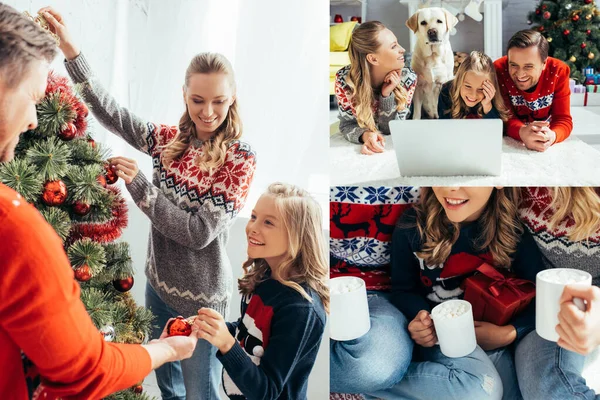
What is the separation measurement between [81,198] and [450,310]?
1053mm

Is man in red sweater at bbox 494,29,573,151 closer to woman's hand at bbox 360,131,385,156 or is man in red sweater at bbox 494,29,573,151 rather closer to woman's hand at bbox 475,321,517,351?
woman's hand at bbox 360,131,385,156

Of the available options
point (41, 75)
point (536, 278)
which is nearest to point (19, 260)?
point (41, 75)

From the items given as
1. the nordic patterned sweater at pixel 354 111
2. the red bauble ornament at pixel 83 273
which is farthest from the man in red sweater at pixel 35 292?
the nordic patterned sweater at pixel 354 111

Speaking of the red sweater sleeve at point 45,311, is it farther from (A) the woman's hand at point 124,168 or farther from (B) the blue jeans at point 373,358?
(B) the blue jeans at point 373,358

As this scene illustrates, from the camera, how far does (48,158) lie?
4.37ft

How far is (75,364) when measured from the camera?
126 cm

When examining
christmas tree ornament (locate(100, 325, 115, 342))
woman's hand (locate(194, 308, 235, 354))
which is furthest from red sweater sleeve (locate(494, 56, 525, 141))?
christmas tree ornament (locate(100, 325, 115, 342))

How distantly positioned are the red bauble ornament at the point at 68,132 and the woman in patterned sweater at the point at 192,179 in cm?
19

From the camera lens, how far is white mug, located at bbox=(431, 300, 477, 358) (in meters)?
1.78

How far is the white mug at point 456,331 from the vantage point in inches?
70.1

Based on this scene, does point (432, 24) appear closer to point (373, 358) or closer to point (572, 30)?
point (572, 30)

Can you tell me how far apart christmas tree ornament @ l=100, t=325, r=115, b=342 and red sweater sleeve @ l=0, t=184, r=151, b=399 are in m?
0.13

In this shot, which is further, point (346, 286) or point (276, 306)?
point (346, 286)

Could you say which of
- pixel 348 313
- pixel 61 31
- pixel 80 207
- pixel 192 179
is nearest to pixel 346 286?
pixel 348 313
